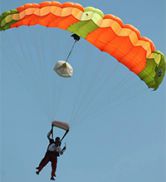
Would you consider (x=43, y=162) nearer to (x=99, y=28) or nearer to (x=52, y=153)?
(x=52, y=153)

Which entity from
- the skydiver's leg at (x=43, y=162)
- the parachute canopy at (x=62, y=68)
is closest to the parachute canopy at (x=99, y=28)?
the parachute canopy at (x=62, y=68)

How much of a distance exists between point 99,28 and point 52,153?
4.36 metres

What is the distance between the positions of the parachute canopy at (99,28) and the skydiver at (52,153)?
2366mm

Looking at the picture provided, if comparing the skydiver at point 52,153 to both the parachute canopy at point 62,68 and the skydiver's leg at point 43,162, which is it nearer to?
the skydiver's leg at point 43,162

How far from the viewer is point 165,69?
25422mm

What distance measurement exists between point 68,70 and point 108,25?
2.14m

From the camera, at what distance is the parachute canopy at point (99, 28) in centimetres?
2497

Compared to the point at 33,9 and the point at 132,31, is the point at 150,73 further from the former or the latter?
the point at 33,9

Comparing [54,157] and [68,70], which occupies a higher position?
[68,70]

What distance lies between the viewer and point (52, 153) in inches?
991

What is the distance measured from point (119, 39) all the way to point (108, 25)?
2.14ft

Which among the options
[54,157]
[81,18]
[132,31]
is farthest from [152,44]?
[54,157]

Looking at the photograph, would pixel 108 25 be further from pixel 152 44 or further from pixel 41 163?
pixel 41 163

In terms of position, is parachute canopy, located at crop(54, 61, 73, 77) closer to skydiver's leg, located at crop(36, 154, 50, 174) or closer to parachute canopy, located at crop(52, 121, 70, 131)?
parachute canopy, located at crop(52, 121, 70, 131)
